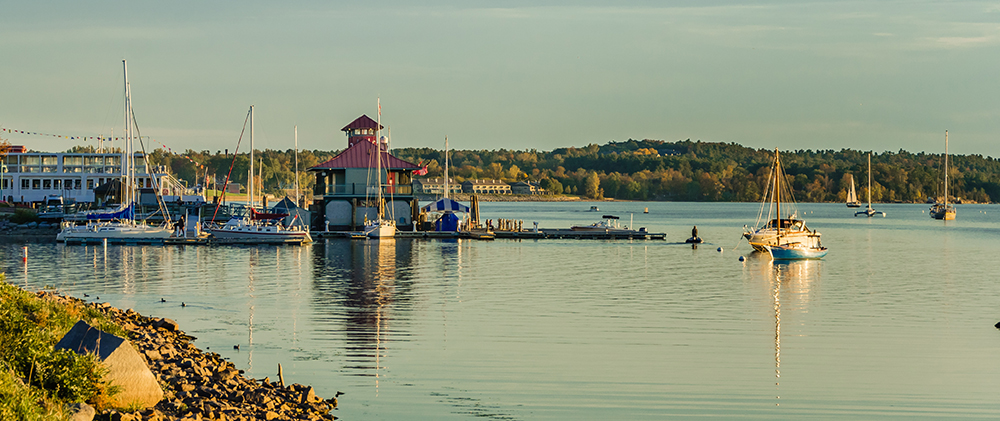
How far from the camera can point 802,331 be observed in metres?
25.4

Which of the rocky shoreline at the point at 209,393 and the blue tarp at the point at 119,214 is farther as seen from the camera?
the blue tarp at the point at 119,214

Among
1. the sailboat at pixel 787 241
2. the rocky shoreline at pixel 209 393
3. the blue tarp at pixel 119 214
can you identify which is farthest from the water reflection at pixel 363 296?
the sailboat at pixel 787 241

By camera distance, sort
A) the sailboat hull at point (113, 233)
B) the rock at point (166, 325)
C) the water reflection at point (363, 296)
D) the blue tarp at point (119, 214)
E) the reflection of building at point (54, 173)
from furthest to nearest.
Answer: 1. the reflection of building at point (54, 173)
2. the blue tarp at point (119, 214)
3. the sailboat hull at point (113, 233)
4. the rock at point (166, 325)
5. the water reflection at point (363, 296)

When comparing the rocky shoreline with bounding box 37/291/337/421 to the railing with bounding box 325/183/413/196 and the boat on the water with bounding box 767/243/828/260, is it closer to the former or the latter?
the boat on the water with bounding box 767/243/828/260

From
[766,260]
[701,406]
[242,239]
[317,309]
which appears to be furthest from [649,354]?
[242,239]

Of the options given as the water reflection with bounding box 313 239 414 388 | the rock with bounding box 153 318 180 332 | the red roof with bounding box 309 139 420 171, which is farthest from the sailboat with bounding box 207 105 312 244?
the rock with bounding box 153 318 180 332

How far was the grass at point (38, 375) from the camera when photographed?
1023 centimetres

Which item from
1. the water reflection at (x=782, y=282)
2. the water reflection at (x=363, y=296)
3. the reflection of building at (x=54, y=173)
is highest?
the reflection of building at (x=54, y=173)

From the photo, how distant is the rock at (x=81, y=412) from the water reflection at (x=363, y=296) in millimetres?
7072

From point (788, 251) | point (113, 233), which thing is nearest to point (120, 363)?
point (788, 251)

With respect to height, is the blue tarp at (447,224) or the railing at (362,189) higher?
the railing at (362,189)

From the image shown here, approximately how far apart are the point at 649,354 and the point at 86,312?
12.5m

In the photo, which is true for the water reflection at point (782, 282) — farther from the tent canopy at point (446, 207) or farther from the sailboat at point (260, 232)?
the sailboat at point (260, 232)

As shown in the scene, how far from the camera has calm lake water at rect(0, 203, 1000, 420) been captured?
16.8 m
